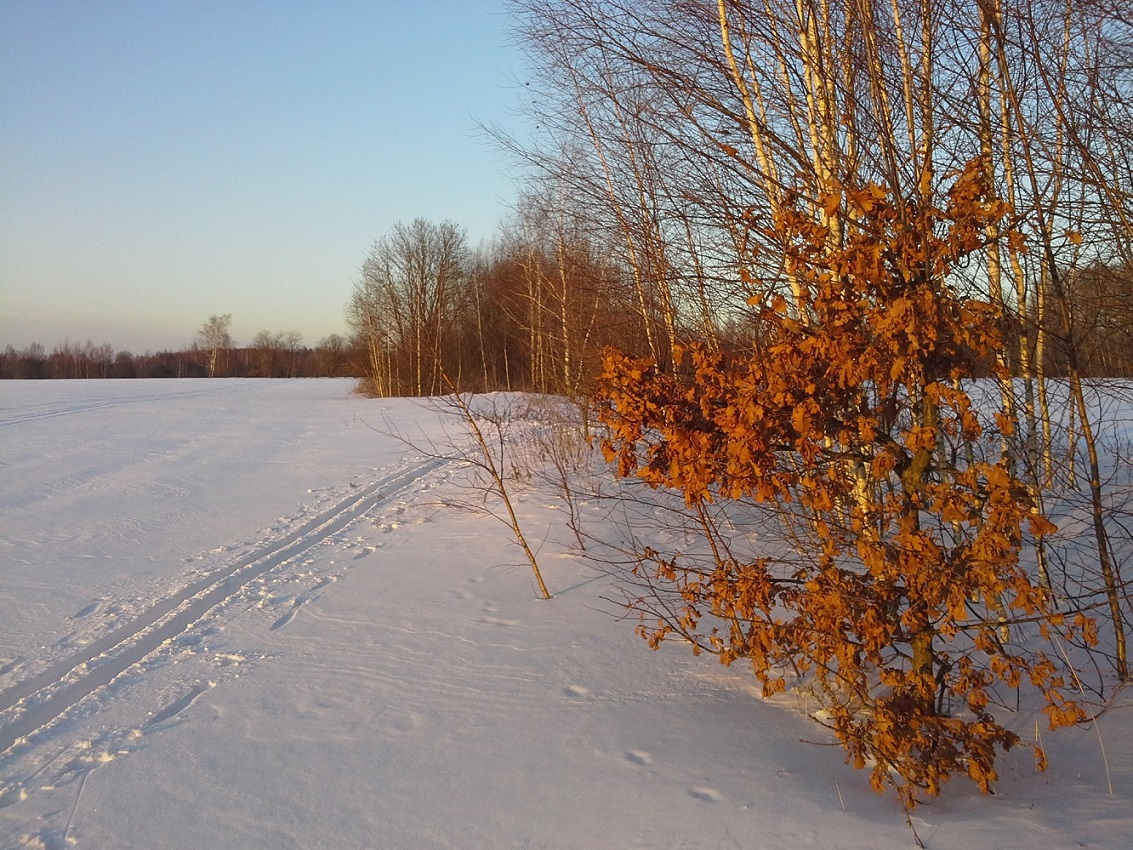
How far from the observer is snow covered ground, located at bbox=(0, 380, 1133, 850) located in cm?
388

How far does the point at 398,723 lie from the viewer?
512cm

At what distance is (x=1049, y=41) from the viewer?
5.41 metres

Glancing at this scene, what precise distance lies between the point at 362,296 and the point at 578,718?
1829 inches

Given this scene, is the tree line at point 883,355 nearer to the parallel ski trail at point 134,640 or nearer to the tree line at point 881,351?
the tree line at point 881,351

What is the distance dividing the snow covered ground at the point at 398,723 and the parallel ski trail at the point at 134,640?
2cm

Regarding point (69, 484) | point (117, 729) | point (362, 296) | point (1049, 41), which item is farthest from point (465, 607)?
point (362, 296)

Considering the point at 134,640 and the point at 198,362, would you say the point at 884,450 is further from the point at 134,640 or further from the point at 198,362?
the point at 198,362

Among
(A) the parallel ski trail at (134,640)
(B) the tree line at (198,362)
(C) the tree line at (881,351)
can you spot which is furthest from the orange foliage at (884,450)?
(B) the tree line at (198,362)

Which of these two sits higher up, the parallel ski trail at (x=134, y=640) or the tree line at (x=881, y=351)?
the tree line at (x=881, y=351)

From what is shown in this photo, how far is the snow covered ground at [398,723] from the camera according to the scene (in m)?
3.88

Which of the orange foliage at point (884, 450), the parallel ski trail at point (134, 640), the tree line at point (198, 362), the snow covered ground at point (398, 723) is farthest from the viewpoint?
the tree line at point (198, 362)

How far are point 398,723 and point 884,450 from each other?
3.15 m

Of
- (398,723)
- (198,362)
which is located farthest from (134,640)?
A: (198,362)

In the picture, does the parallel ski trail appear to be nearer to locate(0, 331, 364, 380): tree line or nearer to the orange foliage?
the orange foliage
